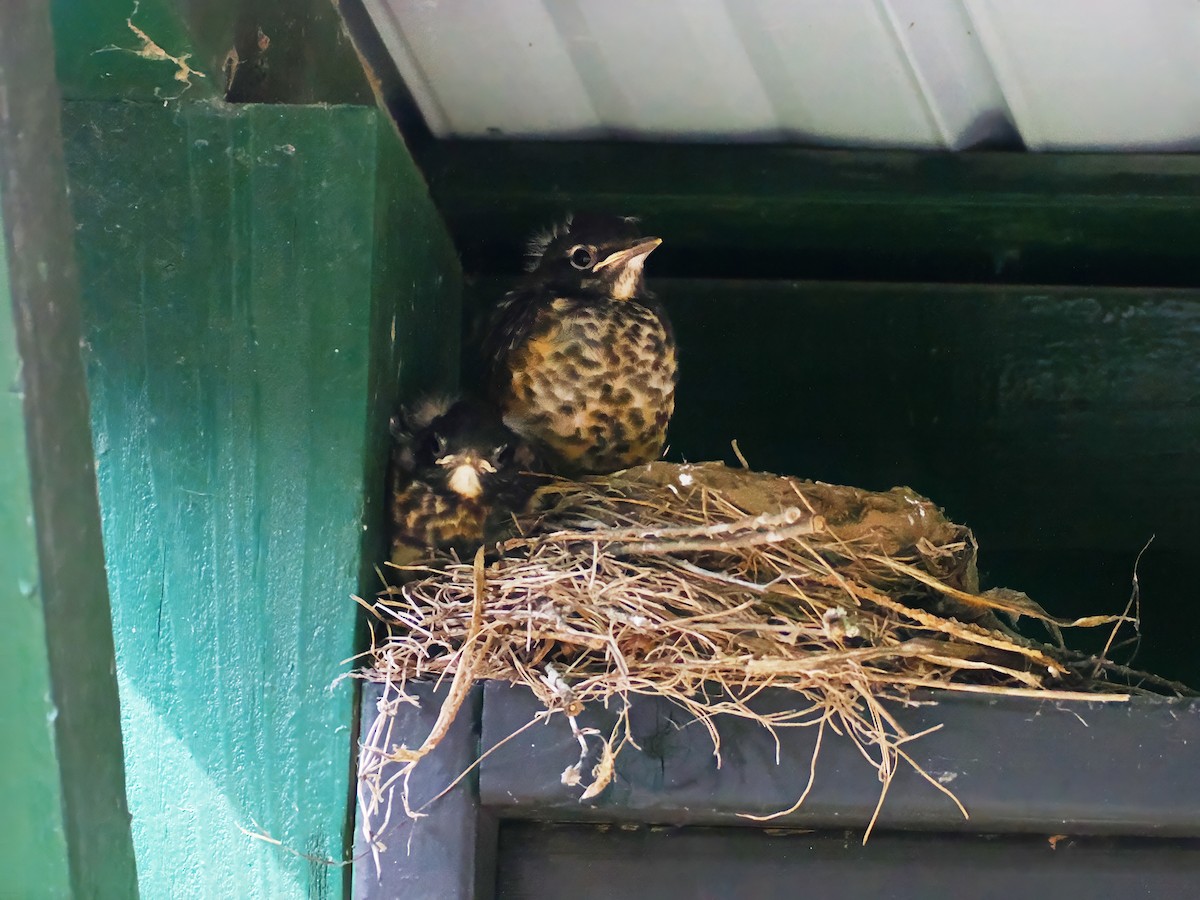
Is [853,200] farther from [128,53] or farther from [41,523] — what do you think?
[41,523]

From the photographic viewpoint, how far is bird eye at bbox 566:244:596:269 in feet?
5.68

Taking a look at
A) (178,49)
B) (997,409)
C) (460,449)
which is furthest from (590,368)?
(997,409)

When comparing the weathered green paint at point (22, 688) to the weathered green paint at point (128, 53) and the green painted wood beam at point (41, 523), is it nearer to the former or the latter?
the green painted wood beam at point (41, 523)

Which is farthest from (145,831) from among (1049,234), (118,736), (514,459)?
(1049,234)

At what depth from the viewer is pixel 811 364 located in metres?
2.13

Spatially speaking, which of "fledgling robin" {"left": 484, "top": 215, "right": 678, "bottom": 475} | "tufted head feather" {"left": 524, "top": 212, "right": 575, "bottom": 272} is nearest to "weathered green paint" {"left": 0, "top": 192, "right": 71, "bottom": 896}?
"fledgling robin" {"left": 484, "top": 215, "right": 678, "bottom": 475}

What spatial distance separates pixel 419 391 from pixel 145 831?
2.07 ft

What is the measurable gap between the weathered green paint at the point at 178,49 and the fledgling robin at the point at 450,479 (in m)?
0.43

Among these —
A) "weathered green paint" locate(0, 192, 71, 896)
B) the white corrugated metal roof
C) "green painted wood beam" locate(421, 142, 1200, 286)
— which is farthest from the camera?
"green painted wood beam" locate(421, 142, 1200, 286)

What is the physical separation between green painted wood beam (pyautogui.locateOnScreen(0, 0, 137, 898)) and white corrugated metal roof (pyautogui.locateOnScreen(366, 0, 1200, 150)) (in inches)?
35.0

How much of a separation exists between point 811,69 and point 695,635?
36.8 inches

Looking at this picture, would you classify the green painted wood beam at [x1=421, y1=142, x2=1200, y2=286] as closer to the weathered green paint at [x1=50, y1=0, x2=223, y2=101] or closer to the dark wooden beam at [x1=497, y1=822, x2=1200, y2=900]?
the weathered green paint at [x1=50, y1=0, x2=223, y2=101]

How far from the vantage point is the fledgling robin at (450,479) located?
1422mm

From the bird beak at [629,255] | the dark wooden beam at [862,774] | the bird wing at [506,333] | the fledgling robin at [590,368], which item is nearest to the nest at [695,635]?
the dark wooden beam at [862,774]
